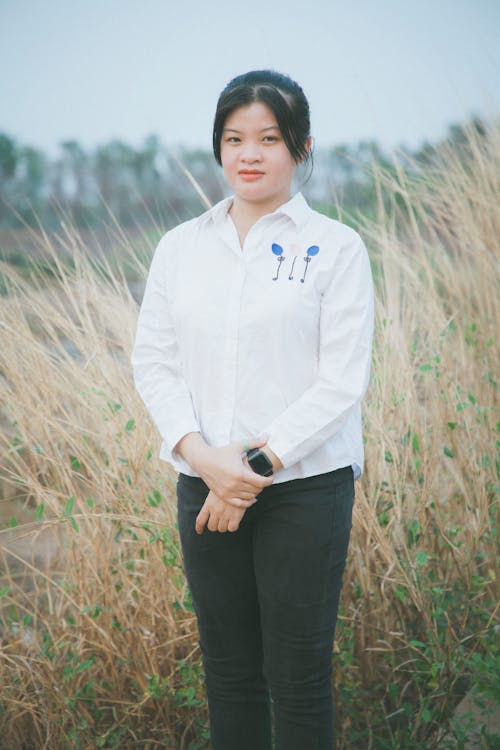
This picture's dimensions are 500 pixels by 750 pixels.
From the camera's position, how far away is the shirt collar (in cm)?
153

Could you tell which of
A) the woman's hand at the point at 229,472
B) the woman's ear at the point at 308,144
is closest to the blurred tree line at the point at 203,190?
the woman's ear at the point at 308,144

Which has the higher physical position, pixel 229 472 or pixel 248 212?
pixel 248 212

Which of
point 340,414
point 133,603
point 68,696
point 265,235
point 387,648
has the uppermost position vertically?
point 265,235

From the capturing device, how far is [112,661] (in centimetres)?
210

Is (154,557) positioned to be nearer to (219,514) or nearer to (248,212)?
(219,514)

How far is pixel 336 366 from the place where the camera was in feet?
4.80

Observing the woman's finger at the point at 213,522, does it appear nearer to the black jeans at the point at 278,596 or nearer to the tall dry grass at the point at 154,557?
the black jeans at the point at 278,596

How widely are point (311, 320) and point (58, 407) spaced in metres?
1.06

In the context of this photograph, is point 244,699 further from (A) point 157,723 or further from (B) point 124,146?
(B) point 124,146

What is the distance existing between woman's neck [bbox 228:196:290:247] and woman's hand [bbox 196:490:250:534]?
552 millimetres

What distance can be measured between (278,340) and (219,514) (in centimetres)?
37

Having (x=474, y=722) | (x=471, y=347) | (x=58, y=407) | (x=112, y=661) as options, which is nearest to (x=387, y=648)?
(x=474, y=722)

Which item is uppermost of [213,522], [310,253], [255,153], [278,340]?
[255,153]

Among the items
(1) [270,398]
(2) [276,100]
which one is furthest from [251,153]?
(1) [270,398]
